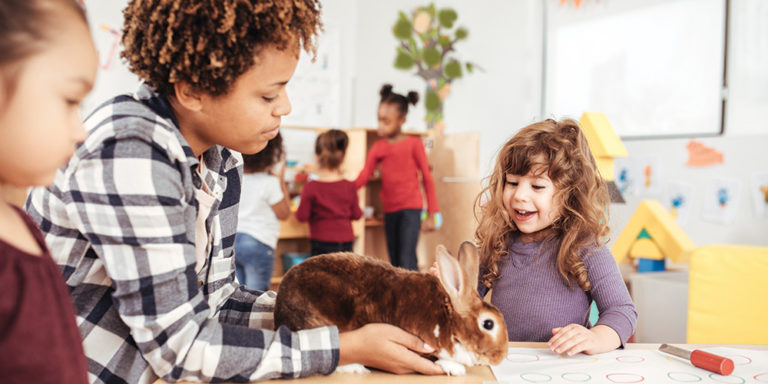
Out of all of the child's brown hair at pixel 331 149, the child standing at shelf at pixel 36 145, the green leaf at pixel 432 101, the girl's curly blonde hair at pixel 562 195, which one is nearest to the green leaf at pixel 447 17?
the green leaf at pixel 432 101

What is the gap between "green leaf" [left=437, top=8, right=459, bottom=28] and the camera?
461 centimetres

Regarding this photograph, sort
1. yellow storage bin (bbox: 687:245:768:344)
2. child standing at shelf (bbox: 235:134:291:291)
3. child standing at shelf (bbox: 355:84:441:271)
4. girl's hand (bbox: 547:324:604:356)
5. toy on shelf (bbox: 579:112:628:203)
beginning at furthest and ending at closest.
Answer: child standing at shelf (bbox: 355:84:441:271), child standing at shelf (bbox: 235:134:291:291), toy on shelf (bbox: 579:112:628:203), yellow storage bin (bbox: 687:245:768:344), girl's hand (bbox: 547:324:604:356)

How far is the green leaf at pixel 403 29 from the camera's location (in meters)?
4.80

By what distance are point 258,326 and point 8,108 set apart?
1.85 ft

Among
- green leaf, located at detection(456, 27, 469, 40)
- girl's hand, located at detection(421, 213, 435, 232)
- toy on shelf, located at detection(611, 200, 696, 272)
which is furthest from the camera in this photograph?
green leaf, located at detection(456, 27, 469, 40)

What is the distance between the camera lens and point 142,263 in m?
0.65

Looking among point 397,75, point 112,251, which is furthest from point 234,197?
point 397,75

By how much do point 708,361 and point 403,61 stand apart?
424cm

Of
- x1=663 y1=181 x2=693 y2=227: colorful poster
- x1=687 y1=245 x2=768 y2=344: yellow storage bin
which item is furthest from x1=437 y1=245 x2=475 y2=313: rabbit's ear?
x1=663 y1=181 x2=693 y2=227: colorful poster

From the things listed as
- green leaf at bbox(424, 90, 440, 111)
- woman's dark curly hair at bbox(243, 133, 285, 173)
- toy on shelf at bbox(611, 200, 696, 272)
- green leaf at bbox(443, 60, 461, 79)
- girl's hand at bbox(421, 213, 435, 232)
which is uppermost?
green leaf at bbox(443, 60, 461, 79)

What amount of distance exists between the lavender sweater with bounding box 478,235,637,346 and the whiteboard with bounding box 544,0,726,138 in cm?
220

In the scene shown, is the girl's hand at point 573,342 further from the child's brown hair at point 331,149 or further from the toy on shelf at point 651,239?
the child's brown hair at point 331,149

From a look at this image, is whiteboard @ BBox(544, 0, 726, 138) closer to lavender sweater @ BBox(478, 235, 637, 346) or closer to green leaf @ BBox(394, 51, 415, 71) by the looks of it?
green leaf @ BBox(394, 51, 415, 71)

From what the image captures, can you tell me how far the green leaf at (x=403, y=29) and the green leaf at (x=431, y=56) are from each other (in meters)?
0.25
